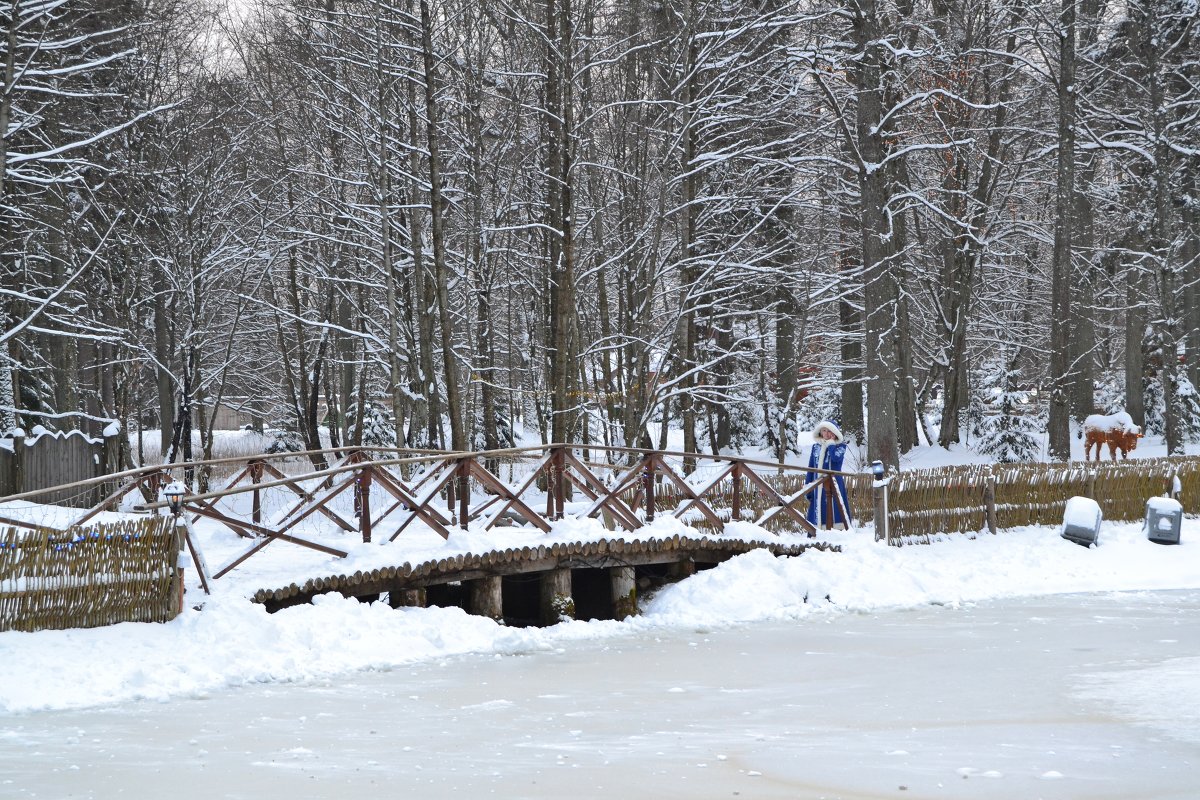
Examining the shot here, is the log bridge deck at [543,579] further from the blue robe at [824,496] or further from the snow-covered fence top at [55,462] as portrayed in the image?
the snow-covered fence top at [55,462]

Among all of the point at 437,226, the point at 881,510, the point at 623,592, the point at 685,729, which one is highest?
the point at 437,226

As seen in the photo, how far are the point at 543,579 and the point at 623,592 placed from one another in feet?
3.46

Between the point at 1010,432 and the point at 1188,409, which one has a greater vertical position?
the point at 1188,409

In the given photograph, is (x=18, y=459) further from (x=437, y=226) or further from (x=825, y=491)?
(x=825, y=491)

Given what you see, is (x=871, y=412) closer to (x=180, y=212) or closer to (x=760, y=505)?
(x=760, y=505)

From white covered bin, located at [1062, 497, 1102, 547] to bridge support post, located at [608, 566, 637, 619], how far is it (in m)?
7.54

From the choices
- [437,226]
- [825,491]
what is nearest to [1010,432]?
[825,491]

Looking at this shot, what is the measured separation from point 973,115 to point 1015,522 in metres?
12.4

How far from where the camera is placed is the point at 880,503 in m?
17.7

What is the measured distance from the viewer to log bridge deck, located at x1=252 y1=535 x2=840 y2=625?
12.4 meters

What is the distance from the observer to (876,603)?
49.1 feet

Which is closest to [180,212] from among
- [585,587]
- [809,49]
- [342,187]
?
[342,187]

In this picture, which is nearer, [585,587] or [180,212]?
[585,587]

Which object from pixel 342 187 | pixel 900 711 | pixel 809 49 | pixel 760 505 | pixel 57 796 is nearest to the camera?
pixel 57 796
